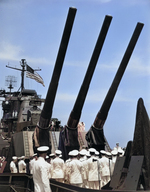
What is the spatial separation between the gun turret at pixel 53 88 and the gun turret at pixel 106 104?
56.8 inches

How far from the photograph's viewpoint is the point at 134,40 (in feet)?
36.6

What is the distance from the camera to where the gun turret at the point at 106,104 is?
11.1m

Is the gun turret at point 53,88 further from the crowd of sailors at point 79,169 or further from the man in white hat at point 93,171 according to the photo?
the man in white hat at point 93,171

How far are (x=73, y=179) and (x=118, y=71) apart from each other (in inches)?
158

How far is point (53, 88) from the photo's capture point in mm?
10359

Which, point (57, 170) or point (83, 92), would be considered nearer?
point (57, 170)

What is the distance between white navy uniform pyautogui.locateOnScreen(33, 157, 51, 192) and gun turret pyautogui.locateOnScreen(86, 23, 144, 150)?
193 inches

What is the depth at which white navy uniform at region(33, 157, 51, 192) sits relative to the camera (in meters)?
6.23

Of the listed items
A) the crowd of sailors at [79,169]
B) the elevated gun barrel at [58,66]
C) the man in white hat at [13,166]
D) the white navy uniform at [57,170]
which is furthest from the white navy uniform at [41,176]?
the man in white hat at [13,166]

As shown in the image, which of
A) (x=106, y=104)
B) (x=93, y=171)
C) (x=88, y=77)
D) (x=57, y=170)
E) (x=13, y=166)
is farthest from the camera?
(x=13, y=166)

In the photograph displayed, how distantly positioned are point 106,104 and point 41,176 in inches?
205

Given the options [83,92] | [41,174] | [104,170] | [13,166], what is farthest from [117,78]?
[41,174]

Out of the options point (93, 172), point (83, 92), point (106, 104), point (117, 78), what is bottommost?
point (93, 172)

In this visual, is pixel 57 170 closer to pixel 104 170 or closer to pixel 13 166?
pixel 104 170
